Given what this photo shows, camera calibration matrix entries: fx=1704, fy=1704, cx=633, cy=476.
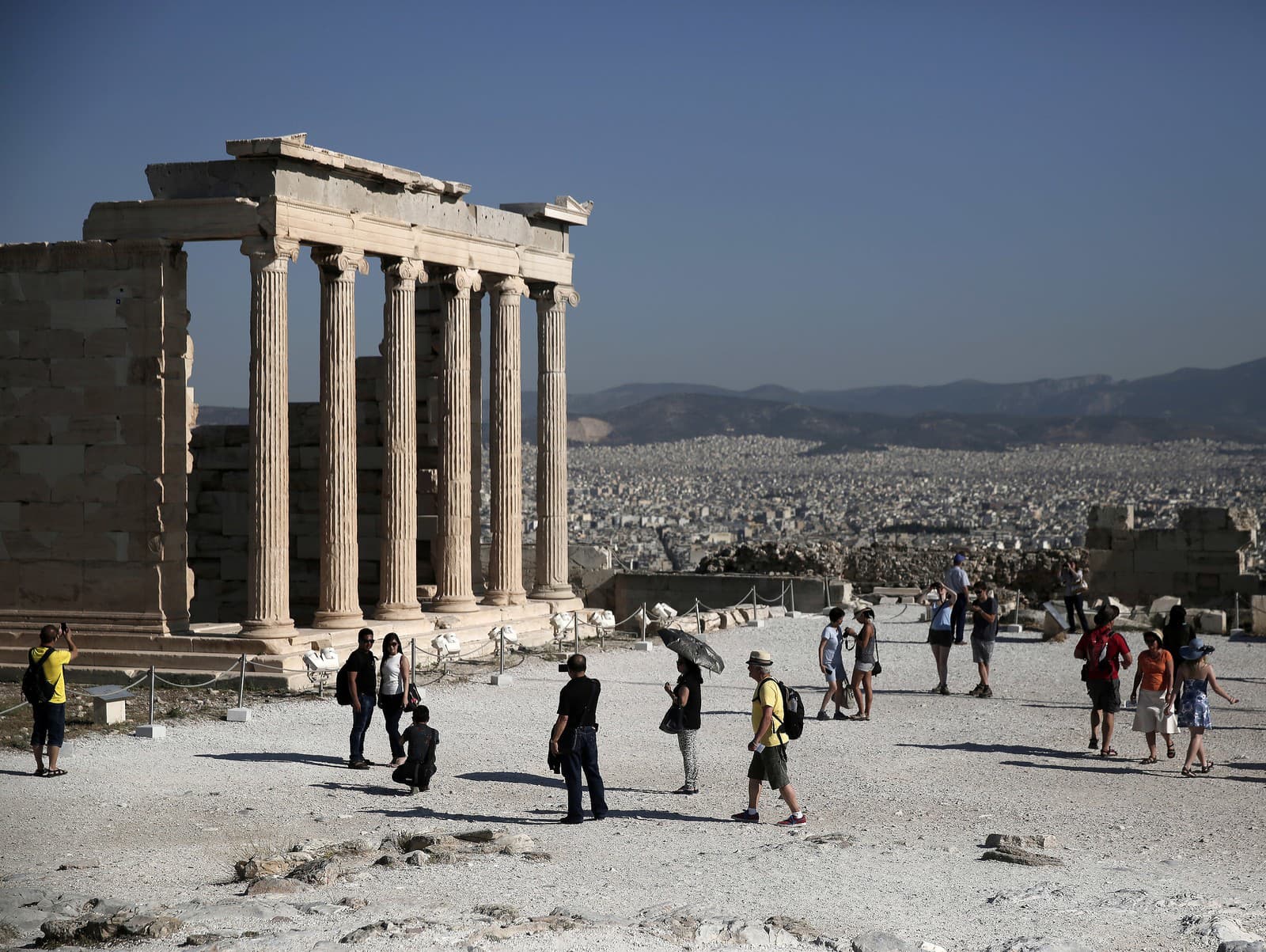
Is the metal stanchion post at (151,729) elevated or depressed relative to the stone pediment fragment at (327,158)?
depressed

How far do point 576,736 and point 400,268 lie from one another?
12.5 meters

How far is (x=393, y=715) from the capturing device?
54.6ft

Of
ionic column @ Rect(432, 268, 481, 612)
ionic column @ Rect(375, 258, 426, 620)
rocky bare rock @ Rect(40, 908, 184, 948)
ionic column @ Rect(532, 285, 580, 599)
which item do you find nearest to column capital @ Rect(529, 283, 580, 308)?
ionic column @ Rect(532, 285, 580, 599)

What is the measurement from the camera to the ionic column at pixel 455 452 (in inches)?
1052

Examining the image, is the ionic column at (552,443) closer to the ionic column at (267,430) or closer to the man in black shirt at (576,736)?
the ionic column at (267,430)

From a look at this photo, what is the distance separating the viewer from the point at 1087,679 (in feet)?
57.8

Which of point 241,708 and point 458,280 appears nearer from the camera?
point 241,708

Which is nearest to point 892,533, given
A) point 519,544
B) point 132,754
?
point 519,544

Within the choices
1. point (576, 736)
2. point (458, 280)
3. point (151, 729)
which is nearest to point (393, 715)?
Result: point (576, 736)

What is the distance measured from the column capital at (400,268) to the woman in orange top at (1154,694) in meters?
12.7

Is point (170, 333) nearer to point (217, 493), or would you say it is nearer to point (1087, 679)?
point (217, 493)

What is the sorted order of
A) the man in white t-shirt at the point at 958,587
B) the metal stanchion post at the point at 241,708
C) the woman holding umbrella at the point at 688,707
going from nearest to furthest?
the woman holding umbrella at the point at 688,707, the metal stanchion post at the point at 241,708, the man in white t-shirt at the point at 958,587

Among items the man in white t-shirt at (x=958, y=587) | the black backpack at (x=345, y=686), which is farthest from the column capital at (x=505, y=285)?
the black backpack at (x=345, y=686)

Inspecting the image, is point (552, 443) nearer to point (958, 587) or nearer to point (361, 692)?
point (958, 587)
